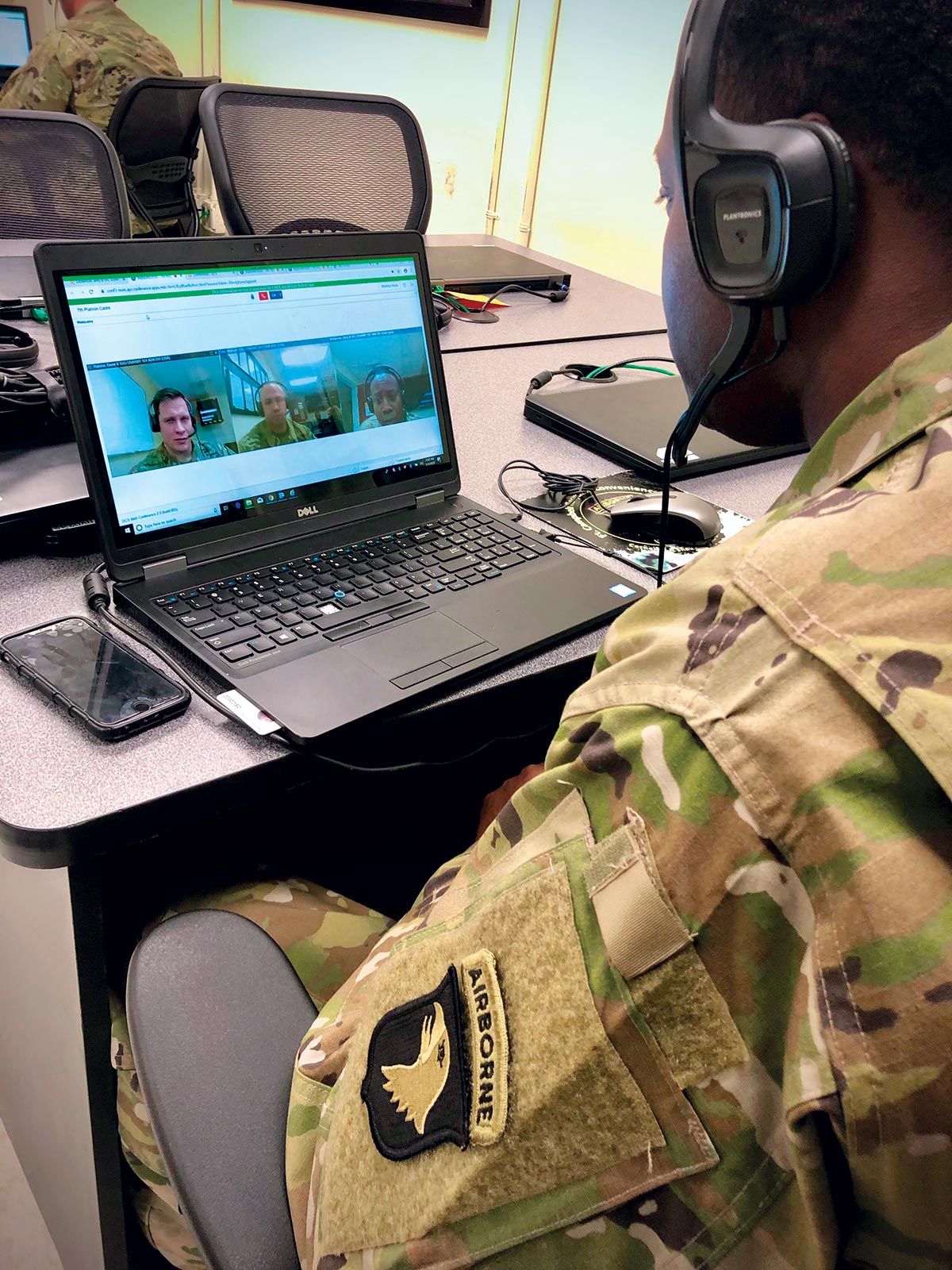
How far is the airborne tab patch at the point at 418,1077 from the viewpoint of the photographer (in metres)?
0.42

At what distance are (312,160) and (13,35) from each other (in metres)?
3.20

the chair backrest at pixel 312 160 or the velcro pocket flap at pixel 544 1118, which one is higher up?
the chair backrest at pixel 312 160

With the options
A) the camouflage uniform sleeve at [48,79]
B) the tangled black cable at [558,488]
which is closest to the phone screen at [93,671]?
the tangled black cable at [558,488]

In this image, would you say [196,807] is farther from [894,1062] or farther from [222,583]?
[894,1062]

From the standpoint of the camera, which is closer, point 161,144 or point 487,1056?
point 487,1056

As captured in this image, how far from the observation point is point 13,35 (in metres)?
4.02

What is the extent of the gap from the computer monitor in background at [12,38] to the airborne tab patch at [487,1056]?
4.74 metres

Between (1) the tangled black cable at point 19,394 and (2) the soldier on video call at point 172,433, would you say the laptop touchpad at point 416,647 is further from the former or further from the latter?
(1) the tangled black cable at point 19,394

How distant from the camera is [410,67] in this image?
384cm

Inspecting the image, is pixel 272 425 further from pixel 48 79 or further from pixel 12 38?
pixel 12 38

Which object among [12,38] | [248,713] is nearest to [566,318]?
[248,713]

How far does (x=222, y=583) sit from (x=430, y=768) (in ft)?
0.74

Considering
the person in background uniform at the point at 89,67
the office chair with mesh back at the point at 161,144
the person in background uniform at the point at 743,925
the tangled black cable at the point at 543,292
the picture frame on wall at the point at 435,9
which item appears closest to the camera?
the person in background uniform at the point at 743,925

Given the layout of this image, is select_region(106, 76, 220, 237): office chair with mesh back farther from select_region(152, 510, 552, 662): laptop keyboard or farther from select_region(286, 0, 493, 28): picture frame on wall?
select_region(152, 510, 552, 662): laptop keyboard
